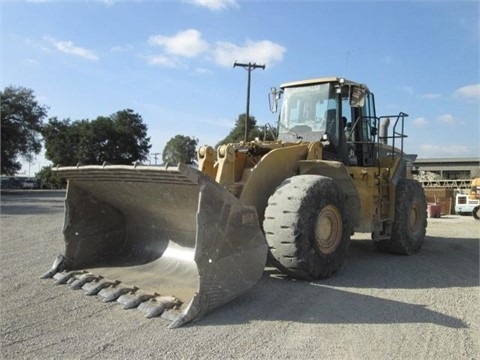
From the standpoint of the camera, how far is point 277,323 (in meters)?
4.55

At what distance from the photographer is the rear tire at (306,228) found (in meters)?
5.69

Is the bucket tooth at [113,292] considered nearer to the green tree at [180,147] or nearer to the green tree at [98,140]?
the green tree at [98,140]

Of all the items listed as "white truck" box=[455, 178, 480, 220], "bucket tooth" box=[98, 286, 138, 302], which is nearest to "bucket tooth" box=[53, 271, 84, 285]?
"bucket tooth" box=[98, 286, 138, 302]

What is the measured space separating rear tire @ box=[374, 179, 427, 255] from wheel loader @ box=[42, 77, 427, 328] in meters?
0.02

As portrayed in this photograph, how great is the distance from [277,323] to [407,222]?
4.78 m

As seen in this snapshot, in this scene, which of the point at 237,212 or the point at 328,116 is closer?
the point at 237,212

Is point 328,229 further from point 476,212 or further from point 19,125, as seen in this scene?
point 19,125

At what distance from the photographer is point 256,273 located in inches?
200

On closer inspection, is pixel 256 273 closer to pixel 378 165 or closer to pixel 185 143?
pixel 378 165

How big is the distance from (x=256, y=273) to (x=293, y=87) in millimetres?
4129

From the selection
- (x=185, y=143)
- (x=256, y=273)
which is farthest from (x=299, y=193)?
(x=185, y=143)

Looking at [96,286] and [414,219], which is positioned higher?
[414,219]

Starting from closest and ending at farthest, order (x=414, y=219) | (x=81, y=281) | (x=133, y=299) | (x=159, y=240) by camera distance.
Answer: (x=133, y=299) → (x=81, y=281) → (x=159, y=240) → (x=414, y=219)

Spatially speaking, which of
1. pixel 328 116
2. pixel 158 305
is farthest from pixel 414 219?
pixel 158 305
